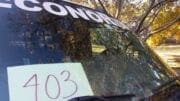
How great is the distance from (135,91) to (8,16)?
34.2 inches

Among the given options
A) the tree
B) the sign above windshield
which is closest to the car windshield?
the sign above windshield

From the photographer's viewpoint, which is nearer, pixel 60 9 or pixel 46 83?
pixel 46 83

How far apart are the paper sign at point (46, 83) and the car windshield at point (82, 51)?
5cm

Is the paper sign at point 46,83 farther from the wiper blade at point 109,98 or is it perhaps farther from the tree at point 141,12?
the tree at point 141,12

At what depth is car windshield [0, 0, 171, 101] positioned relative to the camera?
7.98 ft

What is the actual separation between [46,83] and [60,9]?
706mm

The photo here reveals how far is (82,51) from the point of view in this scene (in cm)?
280

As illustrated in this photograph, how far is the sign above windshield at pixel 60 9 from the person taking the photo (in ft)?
8.62

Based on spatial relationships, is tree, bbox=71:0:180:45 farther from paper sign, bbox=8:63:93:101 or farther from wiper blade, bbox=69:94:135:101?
paper sign, bbox=8:63:93:101

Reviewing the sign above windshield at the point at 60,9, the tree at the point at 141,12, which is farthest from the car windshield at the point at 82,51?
the tree at the point at 141,12

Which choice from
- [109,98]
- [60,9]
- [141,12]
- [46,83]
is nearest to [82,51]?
[60,9]

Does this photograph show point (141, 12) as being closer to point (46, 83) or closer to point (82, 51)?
point (82, 51)

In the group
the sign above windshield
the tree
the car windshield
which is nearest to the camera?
the car windshield

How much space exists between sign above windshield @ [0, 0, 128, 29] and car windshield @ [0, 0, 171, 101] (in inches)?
1.4
